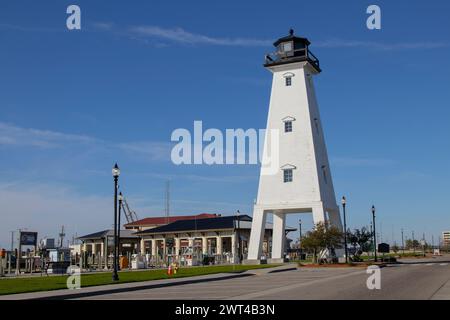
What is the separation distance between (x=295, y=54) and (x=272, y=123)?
7.53m

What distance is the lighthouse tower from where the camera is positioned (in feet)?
171

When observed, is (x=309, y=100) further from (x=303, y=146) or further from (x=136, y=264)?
(x=136, y=264)

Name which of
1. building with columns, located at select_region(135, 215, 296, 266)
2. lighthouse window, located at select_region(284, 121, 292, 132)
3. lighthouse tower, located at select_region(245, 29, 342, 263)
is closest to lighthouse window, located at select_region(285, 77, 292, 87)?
lighthouse tower, located at select_region(245, 29, 342, 263)

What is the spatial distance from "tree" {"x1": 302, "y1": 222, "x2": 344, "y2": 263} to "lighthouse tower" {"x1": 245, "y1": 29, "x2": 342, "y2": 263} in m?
1.95

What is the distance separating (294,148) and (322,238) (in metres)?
9.63

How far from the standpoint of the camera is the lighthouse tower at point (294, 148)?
52156mm

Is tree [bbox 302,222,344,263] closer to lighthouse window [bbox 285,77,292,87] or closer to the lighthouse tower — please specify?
the lighthouse tower

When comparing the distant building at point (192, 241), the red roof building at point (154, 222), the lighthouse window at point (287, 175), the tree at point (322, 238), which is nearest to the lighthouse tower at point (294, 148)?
the lighthouse window at point (287, 175)

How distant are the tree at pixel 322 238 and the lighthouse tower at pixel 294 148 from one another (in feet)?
6.41

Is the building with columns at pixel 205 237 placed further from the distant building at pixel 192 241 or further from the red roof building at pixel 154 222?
the red roof building at pixel 154 222

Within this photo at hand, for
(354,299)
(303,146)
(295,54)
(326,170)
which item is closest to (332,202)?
(326,170)

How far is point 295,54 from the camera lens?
182ft

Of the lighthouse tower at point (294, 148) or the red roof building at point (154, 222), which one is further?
the red roof building at point (154, 222)


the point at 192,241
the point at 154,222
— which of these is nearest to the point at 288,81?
the point at 192,241
